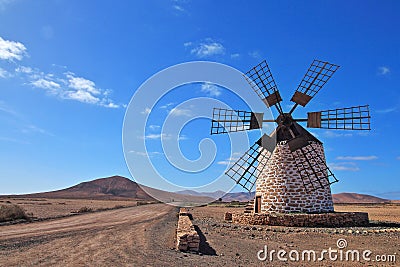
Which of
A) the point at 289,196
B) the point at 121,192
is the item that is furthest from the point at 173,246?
the point at 121,192

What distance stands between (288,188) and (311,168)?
1.59m

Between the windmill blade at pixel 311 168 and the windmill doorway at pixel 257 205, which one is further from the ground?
the windmill blade at pixel 311 168

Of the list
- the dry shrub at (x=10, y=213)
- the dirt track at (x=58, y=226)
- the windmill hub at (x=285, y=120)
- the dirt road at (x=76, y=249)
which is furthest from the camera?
the windmill hub at (x=285, y=120)

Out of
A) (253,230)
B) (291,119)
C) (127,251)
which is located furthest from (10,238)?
(291,119)

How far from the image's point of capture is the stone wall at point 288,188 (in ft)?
57.1

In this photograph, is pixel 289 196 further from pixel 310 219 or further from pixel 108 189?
pixel 108 189

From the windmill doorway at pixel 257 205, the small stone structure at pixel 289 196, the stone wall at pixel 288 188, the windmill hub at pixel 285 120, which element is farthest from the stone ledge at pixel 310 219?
the windmill hub at pixel 285 120

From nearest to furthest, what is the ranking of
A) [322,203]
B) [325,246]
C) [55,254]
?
[55,254], [325,246], [322,203]

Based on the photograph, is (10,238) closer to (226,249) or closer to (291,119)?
(226,249)

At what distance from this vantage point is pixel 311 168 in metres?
17.6

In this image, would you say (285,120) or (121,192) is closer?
(285,120)

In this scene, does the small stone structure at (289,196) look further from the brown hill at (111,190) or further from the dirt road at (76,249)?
the brown hill at (111,190)

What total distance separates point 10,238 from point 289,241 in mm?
9737

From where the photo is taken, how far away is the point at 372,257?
886cm
